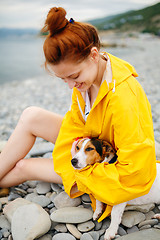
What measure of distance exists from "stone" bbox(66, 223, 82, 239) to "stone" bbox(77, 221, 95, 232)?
4 centimetres

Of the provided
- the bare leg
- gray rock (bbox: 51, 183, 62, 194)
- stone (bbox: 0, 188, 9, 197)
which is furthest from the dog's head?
stone (bbox: 0, 188, 9, 197)

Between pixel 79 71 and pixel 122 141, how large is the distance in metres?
Answer: 0.78

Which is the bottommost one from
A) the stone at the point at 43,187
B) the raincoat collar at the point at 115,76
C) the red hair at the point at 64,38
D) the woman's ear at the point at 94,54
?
the stone at the point at 43,187

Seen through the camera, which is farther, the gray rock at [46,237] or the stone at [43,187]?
the stone at [43,187]

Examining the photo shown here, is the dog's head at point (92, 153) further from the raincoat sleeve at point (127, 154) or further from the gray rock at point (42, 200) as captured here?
the gray rock at point (42, 200)

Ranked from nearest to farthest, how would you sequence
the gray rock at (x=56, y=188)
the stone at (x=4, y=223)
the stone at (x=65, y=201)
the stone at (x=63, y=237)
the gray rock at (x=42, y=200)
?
1. the stone at (x=63, y=237)
2. the stone at (x=4, y=223)
3. the stone at (x=65, y=201)
4. the gray rock at (x=42, y=200)
5. the gray rock at (x=56, y=188)

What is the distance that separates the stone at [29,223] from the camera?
93.4 inches

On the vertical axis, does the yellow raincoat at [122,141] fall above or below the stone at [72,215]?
above

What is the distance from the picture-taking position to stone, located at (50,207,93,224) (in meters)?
2.57

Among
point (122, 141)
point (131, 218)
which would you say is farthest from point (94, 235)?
point (122, 141)

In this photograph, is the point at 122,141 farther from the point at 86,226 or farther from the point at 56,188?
the point at 56,188

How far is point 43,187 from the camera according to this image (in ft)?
10.8

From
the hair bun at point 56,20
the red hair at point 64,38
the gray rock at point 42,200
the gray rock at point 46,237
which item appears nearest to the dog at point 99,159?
the gray rock at point 46,237

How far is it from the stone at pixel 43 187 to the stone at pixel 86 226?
0.83 m
